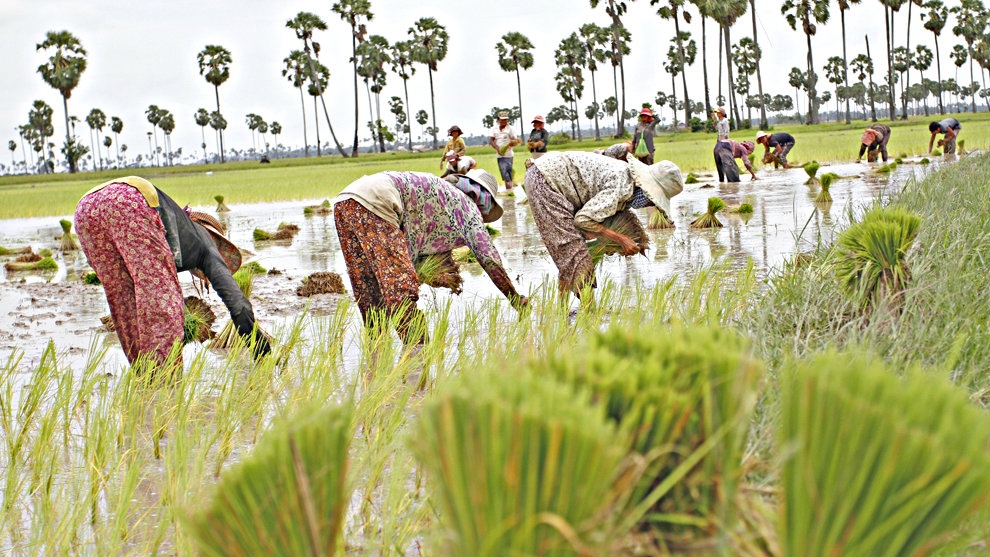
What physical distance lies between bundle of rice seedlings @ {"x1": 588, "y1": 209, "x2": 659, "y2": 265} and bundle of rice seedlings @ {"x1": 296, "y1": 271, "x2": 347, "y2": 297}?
2401 millimetres

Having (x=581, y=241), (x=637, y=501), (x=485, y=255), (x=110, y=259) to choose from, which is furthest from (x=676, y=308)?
(x=637, y=501)

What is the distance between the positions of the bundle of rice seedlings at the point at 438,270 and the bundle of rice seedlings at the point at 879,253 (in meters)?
2.20

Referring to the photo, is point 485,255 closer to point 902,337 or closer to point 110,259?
point 110,259

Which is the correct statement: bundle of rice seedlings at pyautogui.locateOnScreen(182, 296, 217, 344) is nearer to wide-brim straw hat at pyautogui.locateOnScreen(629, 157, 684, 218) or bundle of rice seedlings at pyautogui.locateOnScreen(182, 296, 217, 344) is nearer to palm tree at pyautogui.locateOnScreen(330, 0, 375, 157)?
wide-brim straw hat at pyautogui.locateOnScreen(629, 157, 684, 218)

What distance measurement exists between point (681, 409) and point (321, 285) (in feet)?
20.6

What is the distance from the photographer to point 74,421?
148 inches

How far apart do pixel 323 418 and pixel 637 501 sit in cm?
34

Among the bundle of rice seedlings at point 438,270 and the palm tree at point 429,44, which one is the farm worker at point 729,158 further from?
the palm tree at point 429,44

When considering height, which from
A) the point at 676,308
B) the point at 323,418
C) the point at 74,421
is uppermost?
the point at 323,418

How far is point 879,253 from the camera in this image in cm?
310

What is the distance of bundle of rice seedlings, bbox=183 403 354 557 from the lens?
956mm

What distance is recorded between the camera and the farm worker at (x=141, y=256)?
154 inches

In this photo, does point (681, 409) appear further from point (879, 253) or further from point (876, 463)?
point (879, 253)

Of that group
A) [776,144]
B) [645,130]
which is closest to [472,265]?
[645,130]
